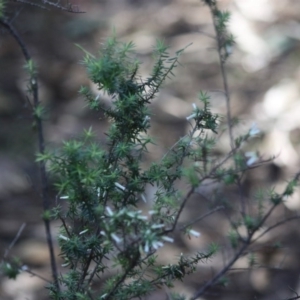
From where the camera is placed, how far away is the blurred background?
115 inches

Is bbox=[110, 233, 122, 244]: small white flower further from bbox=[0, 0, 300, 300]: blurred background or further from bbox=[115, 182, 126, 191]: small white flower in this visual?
Answer: bbox=[0, 0, 300, 300]: blurred background

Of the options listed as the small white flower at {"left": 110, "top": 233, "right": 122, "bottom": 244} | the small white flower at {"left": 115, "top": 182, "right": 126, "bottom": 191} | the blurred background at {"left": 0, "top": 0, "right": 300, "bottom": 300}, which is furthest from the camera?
the blurred background at {"left": 0, "top": 0, "right": 300, "bottom": 300}

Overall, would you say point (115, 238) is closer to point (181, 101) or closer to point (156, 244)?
point (156, 244)

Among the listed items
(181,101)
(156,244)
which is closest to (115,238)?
(156,244)

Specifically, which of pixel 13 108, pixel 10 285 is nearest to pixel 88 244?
pixel 10 285

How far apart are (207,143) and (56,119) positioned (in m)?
3.05

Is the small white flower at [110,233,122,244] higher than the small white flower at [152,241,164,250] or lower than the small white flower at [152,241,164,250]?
higher

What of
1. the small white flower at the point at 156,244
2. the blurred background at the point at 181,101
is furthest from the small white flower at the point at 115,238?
the blurred background at the point at 181,101

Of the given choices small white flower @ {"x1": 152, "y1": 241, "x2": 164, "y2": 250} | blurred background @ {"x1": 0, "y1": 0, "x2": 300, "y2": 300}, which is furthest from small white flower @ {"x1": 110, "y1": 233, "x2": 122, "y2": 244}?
blurred background @ {"x1": 0, "y1": 0, "x2": 300, "y2": 300}

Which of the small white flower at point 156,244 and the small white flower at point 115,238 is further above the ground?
the small white flower at point 115,238

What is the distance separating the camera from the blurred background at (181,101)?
2932 mm

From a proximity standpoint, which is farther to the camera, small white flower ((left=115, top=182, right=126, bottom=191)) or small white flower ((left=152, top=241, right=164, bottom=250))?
small white flower ((left=115, top=182, right=126, bottom=191))

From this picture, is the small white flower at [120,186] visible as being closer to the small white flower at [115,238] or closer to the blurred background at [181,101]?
the small white flower at [115,238]

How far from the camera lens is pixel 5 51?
427cm
